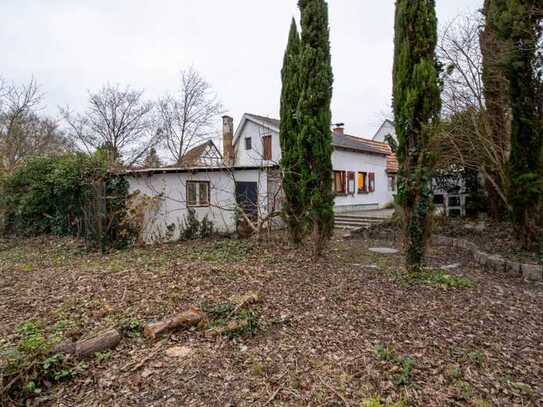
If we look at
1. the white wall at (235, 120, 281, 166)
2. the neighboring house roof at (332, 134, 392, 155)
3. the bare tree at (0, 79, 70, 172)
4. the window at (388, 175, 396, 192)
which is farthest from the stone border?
the bare tree at (0, 79, 70, 172)

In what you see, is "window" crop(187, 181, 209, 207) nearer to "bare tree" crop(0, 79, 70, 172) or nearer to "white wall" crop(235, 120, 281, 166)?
"white wall" crop(235, 120, 281, 166)

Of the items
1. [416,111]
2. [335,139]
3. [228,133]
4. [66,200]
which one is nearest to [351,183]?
[335,139]

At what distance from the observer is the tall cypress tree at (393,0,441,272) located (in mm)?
4641

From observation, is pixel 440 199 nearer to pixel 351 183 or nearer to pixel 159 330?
pixel 351 183

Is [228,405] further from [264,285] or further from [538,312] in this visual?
[538,312]

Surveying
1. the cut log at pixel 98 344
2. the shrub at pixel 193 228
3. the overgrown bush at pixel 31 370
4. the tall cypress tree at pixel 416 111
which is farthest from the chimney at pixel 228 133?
the overgrown bush at pixel 31 370

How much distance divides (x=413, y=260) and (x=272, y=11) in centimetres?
871

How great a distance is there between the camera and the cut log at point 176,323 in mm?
2973

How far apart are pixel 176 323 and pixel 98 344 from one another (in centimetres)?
72

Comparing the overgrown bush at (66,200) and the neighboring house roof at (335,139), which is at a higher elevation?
the neighboring house roof at (335,139)

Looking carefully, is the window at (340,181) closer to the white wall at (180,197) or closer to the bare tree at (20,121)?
the white wall at (180,197)

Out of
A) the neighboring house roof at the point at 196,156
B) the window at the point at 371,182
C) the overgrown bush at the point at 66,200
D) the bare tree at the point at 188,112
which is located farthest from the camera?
the bare tree at the point at 188,112

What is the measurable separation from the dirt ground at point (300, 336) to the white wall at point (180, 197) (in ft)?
10.7

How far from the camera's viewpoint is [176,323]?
3.09 metres
